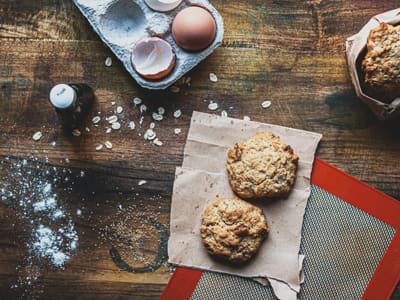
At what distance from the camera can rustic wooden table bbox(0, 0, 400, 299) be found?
1.56 m

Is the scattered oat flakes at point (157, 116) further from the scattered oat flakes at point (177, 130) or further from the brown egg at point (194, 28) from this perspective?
the brown egg at point (194, 28)

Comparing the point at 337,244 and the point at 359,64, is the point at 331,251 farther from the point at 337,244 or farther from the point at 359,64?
the point at 359,64

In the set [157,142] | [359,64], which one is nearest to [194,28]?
[157,142]

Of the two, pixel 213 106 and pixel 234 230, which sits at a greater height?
pixel 213 106

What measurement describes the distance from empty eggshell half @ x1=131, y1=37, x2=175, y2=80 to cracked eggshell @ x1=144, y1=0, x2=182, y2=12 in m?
0.09

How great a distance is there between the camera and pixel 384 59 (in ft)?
4.65

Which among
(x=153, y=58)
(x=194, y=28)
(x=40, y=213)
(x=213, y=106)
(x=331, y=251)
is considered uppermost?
(x=194, y=28)

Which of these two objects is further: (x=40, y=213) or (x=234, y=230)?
(x=40, y=213)

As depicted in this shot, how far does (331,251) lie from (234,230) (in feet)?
0.97

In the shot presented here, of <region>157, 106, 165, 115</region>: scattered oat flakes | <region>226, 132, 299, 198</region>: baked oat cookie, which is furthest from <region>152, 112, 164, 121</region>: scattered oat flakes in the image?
<region>226, 132, 299, 198</region>: baked oat cookie

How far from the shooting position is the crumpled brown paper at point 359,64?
4.76ft

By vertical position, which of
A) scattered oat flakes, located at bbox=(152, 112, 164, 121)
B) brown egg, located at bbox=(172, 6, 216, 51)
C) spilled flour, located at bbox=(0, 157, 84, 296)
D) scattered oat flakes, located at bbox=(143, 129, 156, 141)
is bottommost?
spilled flour, located at bbox=(0, 157, 84, 296)

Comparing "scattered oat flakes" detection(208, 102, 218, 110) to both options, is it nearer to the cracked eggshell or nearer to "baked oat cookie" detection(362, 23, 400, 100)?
the cracked eggshell

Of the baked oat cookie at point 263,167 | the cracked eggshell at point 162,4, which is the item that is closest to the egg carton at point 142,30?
the cracked eggshell at point 162,4
